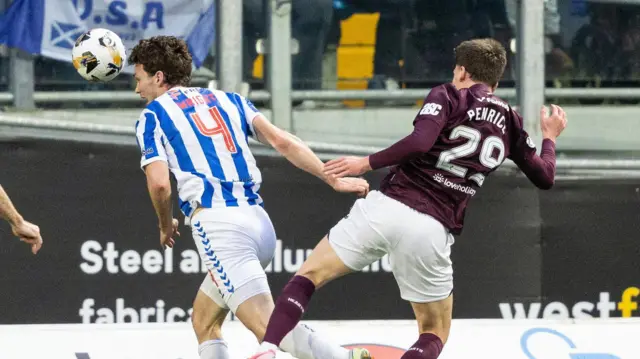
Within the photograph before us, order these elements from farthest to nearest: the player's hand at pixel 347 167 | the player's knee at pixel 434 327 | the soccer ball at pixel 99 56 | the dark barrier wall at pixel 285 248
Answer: the dark barrier wall at pixel 285 248 < the soccer ball at pixel 99 56 < the player's knee at pixel 434 327 < the player's hand at pixel 347 167

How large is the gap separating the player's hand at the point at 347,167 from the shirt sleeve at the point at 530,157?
2.63 feet

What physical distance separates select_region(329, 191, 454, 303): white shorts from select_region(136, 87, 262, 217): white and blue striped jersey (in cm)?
52

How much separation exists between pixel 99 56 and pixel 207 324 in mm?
1842

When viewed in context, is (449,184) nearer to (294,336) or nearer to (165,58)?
(294,336)

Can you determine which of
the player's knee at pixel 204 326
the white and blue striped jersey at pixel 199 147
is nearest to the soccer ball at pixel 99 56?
the white and blue striped jersey at pixel 199 147

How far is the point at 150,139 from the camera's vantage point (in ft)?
19.2

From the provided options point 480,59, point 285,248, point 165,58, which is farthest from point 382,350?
point 285,248

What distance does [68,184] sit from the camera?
27.9 ft

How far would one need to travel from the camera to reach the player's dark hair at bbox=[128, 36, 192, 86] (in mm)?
6016

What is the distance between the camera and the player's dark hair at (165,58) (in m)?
6.02

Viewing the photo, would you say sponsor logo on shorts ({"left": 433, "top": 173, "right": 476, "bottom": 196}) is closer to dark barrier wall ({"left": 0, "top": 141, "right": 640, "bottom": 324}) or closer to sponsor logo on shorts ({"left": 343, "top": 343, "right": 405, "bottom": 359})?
sponsor logo on shorts ({"left": 343, "top": 343, "right": 405, "bottom": 359})

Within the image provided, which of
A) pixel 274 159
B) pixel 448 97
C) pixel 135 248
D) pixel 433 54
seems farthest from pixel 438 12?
pixel 448 97

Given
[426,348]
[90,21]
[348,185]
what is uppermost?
[90,21]

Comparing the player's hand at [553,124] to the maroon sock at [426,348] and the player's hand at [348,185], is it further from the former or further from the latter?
the maroon sock at [426,348]
